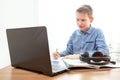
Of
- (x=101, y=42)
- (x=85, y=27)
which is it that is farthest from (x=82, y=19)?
(x=101, y=42)

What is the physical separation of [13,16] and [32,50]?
4.26ft

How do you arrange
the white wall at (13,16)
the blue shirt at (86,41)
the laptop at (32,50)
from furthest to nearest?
the white wall at (13,16)
the blue shirt at (86,41)
the laptop at (32,50)

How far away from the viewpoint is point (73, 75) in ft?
2.84

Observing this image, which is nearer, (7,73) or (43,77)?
(43,77)

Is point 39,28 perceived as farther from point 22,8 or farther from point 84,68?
point 22,8

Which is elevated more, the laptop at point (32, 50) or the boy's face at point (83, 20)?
the boy's face at point (83, 20)

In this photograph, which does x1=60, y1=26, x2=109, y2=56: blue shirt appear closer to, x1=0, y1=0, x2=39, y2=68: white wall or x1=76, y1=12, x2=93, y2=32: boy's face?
x1=76, y1=12, x2=93, y2=32: boy's face

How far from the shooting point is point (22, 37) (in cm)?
92

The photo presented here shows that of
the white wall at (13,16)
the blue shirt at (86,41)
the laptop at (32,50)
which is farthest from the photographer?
the white wall at (13,16)

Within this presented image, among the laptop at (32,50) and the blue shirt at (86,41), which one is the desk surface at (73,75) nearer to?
the laptop at (32,50)

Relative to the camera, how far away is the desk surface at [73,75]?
0.82 metres

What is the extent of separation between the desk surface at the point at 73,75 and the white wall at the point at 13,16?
3.27 feet

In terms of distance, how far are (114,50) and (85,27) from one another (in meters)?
0.59

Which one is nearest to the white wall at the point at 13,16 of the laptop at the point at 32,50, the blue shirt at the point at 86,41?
the blue shirt at the point at 86,41
